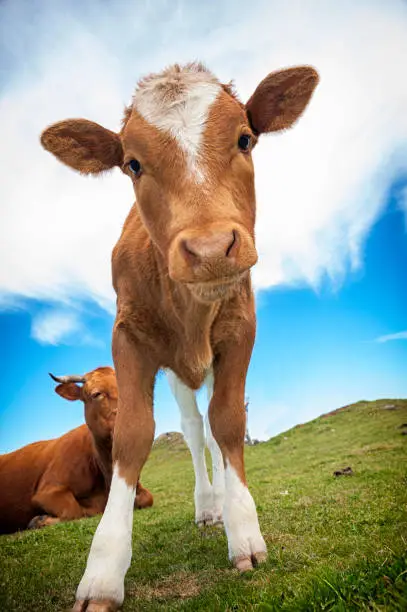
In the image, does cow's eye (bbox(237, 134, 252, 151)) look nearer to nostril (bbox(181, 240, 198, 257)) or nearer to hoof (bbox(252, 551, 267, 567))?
nostril (bbox(181, 240, 198, 257))

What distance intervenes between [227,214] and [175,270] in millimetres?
474

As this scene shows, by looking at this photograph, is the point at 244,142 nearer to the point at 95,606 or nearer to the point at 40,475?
the point at 95,606

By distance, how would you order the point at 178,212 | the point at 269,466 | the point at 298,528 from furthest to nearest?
the point at 269,466 < the point at 298,528 < the point at 178,212

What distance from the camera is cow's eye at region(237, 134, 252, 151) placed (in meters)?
3.86

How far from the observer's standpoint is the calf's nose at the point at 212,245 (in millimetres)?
2900

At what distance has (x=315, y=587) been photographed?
246 cm

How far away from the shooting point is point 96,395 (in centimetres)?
875

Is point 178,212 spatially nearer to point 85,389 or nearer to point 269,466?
point 85,389

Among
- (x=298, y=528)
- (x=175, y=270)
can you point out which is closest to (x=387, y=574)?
(x=175, y=270)

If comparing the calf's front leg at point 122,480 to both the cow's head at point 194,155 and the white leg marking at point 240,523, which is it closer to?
the white leg marking at point 240,523

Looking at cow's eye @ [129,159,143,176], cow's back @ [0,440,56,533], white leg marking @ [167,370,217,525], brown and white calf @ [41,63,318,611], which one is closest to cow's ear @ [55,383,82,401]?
cow's back @ [0,440,56,533]

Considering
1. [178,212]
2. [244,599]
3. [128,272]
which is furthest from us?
[128,272]

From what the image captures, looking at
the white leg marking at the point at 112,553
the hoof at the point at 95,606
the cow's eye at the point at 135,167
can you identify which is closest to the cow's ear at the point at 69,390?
the white leg marking at the point at 112,553

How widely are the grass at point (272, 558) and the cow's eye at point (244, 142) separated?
2760 millimetres
